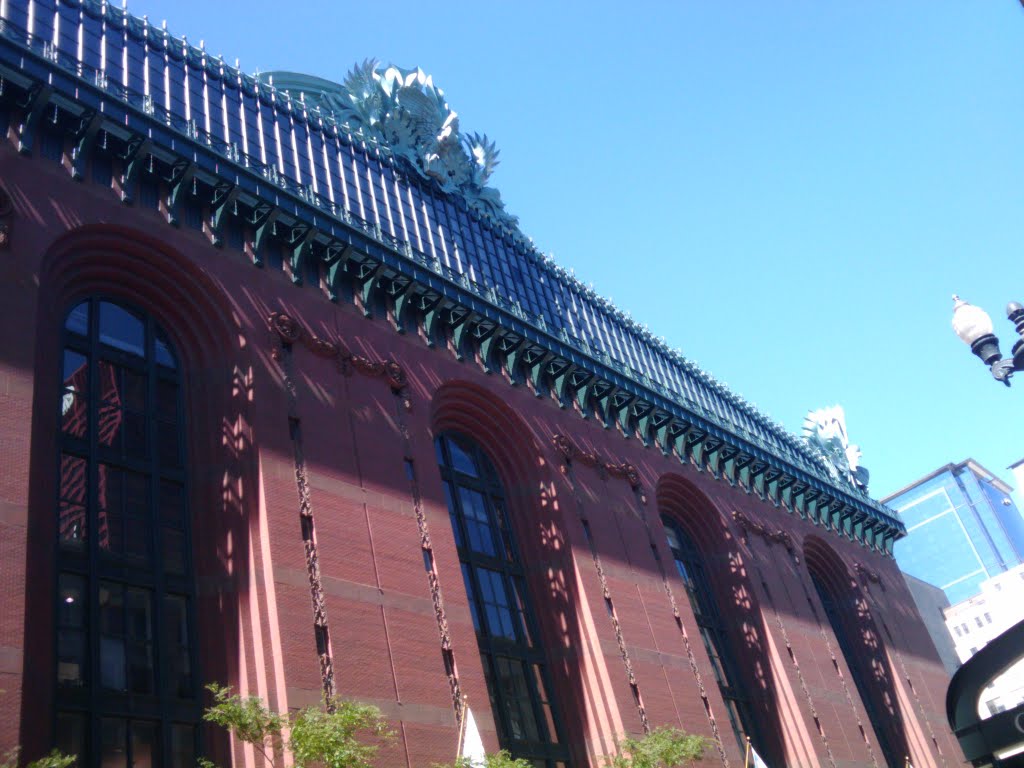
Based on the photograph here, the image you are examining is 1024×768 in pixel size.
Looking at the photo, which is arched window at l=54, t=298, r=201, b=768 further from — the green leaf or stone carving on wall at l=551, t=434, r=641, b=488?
stone carving on wall at l=551, t=434, r=641, b=488

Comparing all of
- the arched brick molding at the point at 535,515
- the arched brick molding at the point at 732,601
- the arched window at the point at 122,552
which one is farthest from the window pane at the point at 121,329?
the arched brick molding at the point at 732,601

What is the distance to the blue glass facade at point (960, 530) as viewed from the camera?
128425mm

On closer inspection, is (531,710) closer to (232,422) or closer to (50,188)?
(232,422)

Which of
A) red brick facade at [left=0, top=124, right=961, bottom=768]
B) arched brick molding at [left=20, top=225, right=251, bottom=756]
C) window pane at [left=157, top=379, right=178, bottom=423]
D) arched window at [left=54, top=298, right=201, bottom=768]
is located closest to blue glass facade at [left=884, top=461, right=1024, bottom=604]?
red brick facade at [left=0, top=124, right=961, bottom=768]

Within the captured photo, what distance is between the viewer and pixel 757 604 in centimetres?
4750

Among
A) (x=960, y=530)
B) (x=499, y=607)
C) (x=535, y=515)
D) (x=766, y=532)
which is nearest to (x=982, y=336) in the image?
(x=499, y=607)

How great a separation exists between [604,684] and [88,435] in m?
18.5

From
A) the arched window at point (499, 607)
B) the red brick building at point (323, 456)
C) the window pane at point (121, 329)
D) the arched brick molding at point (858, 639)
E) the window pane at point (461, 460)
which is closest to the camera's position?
the red brick building at point (323, 456)

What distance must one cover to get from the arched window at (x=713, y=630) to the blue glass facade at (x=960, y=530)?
9522 cm

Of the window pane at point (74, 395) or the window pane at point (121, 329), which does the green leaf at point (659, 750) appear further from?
the window pane at point (121, 329)

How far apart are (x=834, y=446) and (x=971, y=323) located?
58.0 m

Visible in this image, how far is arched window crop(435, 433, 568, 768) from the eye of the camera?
31891 mm

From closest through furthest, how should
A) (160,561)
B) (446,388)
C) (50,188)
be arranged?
(160,561) < (50,188) < (446,388)

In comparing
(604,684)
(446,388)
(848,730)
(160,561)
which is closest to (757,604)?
(848,730)
